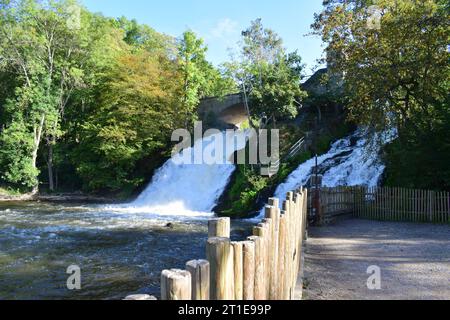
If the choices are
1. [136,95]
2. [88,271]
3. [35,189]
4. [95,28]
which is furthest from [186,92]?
[88,271]

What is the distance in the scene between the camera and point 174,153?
29562 mm

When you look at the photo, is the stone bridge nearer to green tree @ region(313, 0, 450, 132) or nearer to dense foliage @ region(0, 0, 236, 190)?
dense foliage @ region(0, 0, 236, 190)

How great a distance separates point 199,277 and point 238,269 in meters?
0.55

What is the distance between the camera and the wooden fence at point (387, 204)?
1399 centimetres

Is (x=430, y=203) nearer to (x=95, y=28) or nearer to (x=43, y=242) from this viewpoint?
(x=43, y=242)

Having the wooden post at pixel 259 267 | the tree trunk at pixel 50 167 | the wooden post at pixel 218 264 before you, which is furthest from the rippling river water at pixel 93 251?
the tree trunk at pixel 50 167

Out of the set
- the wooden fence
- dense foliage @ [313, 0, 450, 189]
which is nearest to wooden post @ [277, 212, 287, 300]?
the wooden fence

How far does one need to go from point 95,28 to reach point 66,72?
476cm

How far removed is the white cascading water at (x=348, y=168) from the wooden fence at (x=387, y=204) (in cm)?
292

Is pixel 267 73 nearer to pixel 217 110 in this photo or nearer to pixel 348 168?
pixel 348 168

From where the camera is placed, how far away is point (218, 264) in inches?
96.2

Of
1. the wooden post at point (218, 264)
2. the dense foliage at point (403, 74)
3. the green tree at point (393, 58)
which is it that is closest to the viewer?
the wooden post at point (218, 264)

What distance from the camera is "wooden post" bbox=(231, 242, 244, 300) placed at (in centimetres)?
264

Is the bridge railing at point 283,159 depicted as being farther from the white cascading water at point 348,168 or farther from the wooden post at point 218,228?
the wooden post at point 218,228
